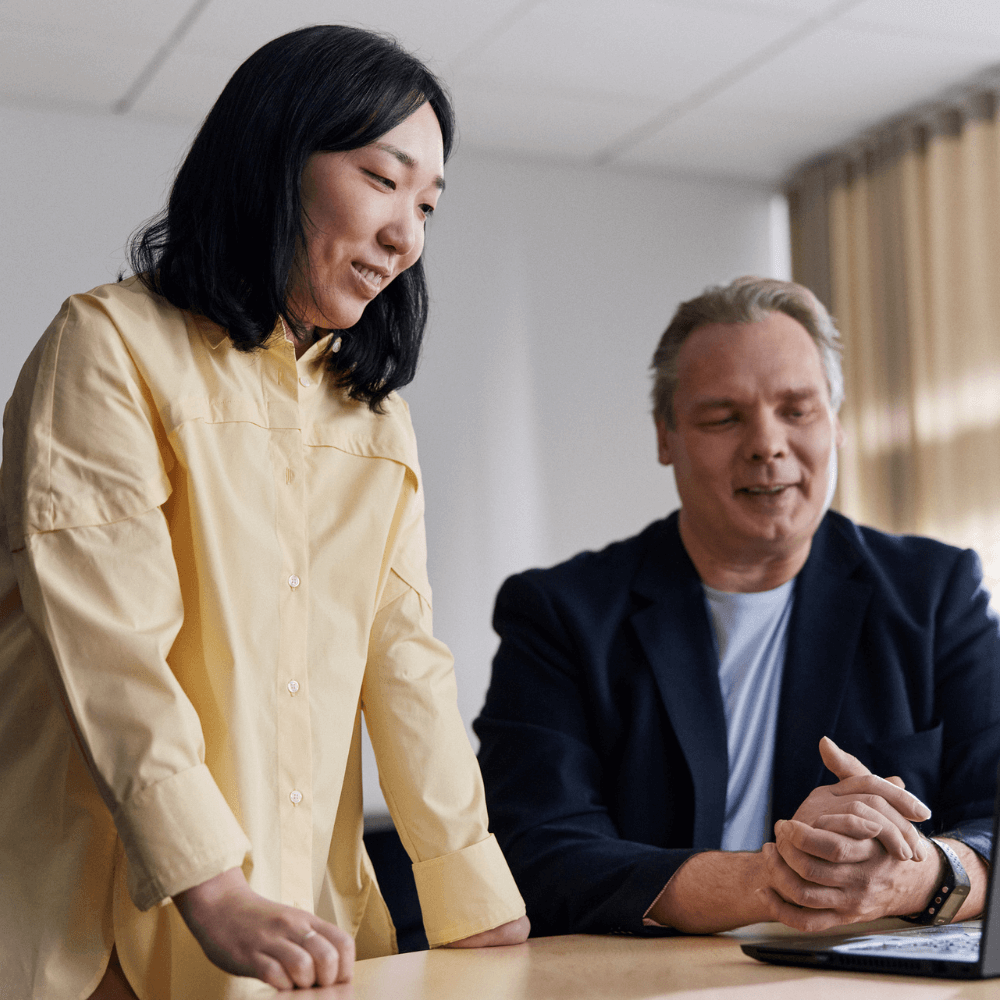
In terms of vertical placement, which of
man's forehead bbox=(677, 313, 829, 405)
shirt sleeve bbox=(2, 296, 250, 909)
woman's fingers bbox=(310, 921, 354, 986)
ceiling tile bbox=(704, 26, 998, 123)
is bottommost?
woman's fingers bbox=(310, 921, 354, 986)

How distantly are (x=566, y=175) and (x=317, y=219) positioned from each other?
11.7ft

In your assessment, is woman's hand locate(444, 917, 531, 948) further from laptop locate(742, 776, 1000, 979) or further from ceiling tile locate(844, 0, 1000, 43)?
ceiling tile locate(844, 0, 1000, 43)

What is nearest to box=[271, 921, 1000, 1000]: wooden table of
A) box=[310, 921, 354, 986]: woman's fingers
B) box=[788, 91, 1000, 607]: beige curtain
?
box=[310, 921, 354, 986]: woman's fingers

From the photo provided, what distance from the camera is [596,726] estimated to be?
1680 mm

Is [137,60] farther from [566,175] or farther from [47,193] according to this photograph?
[566,175]

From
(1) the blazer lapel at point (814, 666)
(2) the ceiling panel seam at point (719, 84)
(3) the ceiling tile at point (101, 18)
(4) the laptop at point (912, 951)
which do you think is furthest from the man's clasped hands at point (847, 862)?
(3) the ceiling tile at point (101, 18)

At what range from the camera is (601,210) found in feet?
15.3

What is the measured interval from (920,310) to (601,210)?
1.25 metres

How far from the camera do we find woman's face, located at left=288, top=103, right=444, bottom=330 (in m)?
1.20

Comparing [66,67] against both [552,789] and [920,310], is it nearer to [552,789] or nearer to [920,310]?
[920,310]

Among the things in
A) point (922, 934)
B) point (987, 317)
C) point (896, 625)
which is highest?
point (987, 317)

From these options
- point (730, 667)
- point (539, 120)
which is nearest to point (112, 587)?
point (730, 667)

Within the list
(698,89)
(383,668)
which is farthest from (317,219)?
(698,89)

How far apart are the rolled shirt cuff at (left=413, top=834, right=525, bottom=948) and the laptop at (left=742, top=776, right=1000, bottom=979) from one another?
10.1 inches
